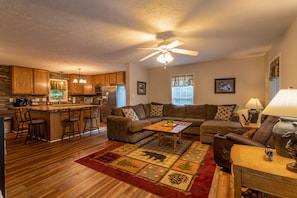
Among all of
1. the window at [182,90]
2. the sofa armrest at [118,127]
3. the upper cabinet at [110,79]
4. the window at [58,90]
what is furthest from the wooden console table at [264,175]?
the window at [58,90]

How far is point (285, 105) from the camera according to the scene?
127cm

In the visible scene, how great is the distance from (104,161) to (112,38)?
92.7 inches

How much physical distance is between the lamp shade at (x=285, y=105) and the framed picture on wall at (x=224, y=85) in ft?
12.7

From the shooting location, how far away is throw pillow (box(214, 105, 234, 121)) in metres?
4.55

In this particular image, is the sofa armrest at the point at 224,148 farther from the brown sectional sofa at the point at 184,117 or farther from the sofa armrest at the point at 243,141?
the brown sectional sofa at the point at 184,117

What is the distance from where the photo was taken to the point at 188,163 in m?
2.82

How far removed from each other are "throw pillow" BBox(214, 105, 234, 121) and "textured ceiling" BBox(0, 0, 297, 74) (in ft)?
6.07

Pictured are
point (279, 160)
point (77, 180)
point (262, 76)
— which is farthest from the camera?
point (262, 76)

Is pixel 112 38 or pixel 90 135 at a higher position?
pixel 112 38

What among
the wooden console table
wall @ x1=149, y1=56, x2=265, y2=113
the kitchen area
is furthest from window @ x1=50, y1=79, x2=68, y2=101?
the wooden console table

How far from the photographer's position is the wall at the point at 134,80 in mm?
5297

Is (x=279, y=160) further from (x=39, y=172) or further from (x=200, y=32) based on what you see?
(x=39, y=172)

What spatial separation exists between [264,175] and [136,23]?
2.34 meters

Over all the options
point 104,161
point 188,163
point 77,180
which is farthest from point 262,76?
point 77,180
